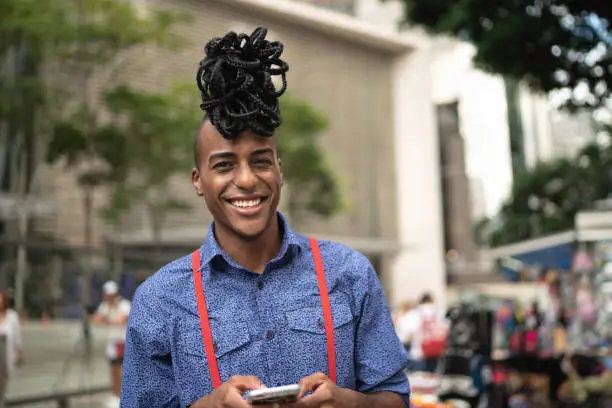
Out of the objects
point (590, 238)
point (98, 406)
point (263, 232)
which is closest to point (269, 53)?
point (263, 232)

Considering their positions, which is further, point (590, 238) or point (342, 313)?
point (590, 238)

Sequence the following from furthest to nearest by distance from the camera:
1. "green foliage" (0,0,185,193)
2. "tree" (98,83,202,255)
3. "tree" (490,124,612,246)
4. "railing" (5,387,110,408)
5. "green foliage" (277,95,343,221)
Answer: "tree" (490,124,612,246) → "green foliage" (277,95,343,221) → "tree" (98,83,202,255) → "green foliage" (0,0,185,193) → "railing" (5,387,110,408)

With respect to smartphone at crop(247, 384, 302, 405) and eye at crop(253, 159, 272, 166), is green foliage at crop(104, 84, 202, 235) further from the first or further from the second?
smartphone at crop(247, 384, 302, 405)

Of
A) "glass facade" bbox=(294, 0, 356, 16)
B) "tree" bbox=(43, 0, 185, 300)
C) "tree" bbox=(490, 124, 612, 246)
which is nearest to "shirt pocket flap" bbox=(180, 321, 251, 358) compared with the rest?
"tree" bbox=(43, 0, 185, 300)

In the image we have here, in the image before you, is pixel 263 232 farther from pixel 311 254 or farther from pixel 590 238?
pixel 590 238

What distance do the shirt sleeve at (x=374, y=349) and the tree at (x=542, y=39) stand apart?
19.0 ft

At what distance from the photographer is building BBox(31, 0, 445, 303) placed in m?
28.2

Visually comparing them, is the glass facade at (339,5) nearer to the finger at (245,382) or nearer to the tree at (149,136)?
the tree at (149,136)

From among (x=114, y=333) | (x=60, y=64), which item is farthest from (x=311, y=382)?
(x=60, y=64)

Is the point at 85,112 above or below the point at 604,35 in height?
above

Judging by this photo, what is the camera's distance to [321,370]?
150 centimetres

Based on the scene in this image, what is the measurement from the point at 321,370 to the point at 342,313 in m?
0.13

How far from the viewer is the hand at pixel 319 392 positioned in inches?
53.6

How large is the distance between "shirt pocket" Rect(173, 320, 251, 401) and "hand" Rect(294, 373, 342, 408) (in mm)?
177
